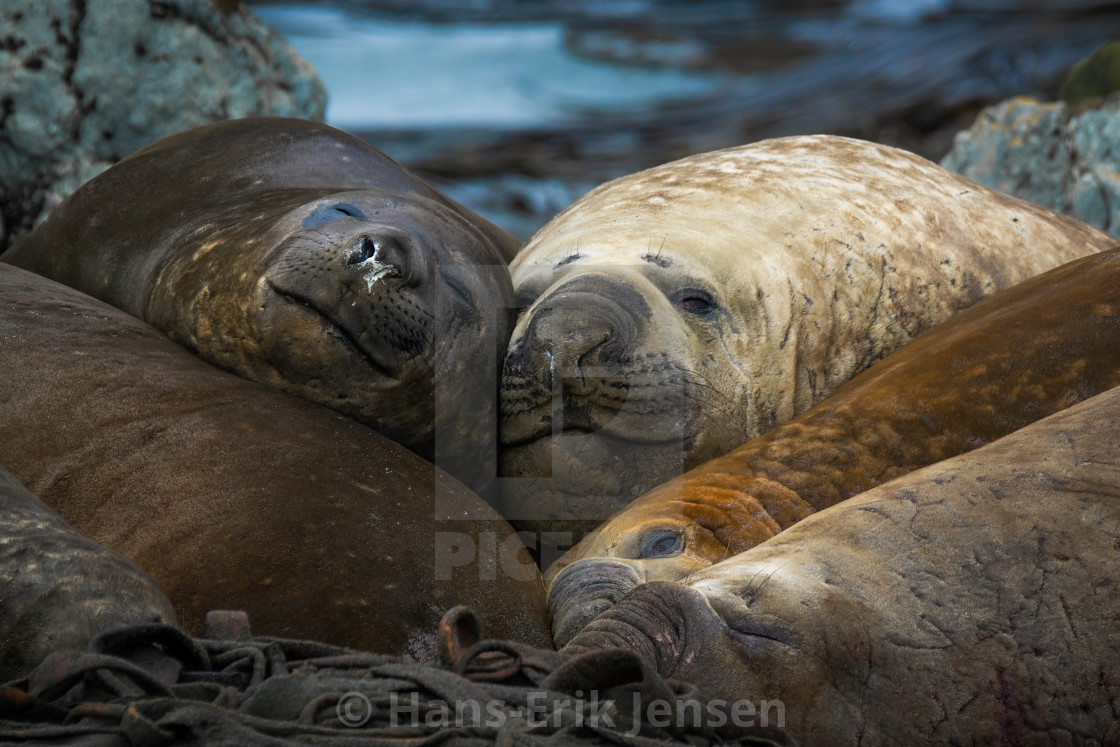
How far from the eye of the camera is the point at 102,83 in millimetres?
5020

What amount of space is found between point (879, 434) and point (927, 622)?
91 cm

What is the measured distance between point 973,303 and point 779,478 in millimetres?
1235

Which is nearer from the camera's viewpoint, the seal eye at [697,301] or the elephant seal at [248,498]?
the elephant seal at [248,498]

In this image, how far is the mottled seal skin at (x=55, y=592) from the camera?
1.77m

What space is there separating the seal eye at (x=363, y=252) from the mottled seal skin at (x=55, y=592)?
991 millimetres

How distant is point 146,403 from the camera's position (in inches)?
103

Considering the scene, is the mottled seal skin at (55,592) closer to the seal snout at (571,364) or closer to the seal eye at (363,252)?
the seal eye at (363,252)

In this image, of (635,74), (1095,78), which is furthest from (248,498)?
(635,74)

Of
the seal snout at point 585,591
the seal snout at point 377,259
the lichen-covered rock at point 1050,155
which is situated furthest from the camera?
the lichen-covered rock at point 1050,155

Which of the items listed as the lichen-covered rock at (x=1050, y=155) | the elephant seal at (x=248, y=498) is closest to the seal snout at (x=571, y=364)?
the elephant seal at (x=248, y=498)

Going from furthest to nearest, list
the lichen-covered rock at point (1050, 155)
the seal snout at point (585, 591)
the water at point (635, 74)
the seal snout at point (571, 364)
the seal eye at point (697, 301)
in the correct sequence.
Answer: the water at point (635, 74) < the lichen-covered rock at point (1050, 155) < the seal eye at point (697, 301) < the seal snout at point (571, 364) < the seal snout at point (585, 591)

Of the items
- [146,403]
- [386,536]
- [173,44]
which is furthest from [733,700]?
[173,44]

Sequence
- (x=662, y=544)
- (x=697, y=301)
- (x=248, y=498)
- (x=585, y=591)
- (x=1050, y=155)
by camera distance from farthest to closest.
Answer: (x=1050, y=155) → (x=697, y=301) → (x=662, y=544) → (x=248, y=498) → (x=585, y=591)

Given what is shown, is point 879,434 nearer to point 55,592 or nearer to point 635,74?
point 55,592
